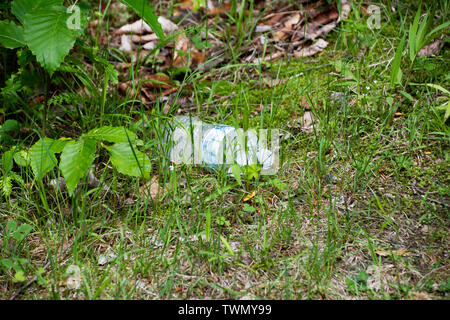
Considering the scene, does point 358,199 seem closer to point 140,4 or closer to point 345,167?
point 345,167

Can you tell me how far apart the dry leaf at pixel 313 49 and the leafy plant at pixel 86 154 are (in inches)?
56.2

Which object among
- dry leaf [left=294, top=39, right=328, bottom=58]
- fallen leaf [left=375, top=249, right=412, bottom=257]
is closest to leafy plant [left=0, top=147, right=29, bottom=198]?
fallen leaf [left=375, top=249, right=412, bottom=257]

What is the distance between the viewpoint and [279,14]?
9.63ft

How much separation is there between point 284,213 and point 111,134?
80cm

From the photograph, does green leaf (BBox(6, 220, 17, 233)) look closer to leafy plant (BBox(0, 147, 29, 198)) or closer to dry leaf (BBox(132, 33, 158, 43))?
leafy plant (BBox(0, 147, 29, 198))

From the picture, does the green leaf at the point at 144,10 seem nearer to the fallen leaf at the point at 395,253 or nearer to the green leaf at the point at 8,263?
the green leaf at the point at 8,263

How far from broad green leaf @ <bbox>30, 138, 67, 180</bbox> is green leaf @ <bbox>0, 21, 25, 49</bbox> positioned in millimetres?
458

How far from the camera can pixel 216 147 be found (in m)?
2.01

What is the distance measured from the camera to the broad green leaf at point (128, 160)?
1.61 metres

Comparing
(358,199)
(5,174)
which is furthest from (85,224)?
(358,199)

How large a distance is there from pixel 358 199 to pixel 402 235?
0.80ft

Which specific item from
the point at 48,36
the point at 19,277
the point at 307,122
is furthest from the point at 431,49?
the point at 19,277

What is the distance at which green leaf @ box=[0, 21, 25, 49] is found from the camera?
68.0 inches
